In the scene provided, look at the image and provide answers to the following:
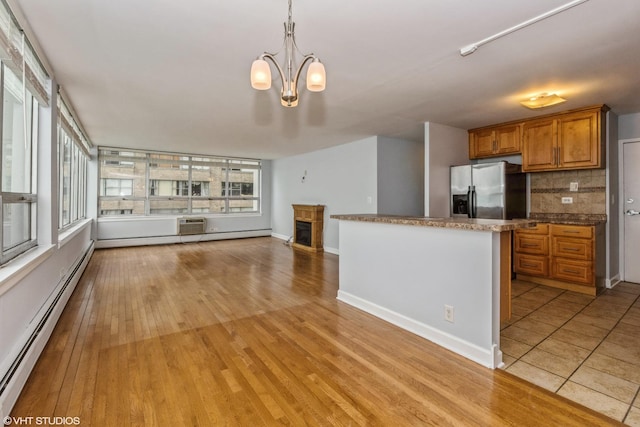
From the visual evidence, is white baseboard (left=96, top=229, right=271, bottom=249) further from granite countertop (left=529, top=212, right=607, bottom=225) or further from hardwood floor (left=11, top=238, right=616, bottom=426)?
granite countertop (left=529, top=212, right=607, bottom=225)

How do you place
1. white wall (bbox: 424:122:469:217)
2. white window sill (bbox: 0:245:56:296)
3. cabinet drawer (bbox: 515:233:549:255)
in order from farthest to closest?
white wall (bbox: 424:122:469:217) → cabinet drawer (bbox: 515:233:549:255) → white window sill (bbox: 0:245:56:296)

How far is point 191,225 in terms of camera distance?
767cm

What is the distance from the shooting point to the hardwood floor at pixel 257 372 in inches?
64.5

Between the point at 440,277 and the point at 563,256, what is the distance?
8.56 feet

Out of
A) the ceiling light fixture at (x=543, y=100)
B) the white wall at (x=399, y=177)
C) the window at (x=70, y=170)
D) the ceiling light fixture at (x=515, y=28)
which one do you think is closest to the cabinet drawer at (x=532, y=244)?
the ceiling light fixture at (x=543, y=100)

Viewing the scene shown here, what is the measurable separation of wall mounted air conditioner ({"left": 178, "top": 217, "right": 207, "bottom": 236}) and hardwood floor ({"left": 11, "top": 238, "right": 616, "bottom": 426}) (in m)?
4.07

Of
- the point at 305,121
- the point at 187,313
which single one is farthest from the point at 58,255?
the point at 305,121

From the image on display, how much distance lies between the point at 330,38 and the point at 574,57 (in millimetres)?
2022

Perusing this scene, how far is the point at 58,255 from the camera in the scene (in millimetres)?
3234

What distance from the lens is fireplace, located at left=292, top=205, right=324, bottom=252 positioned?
21.9ft

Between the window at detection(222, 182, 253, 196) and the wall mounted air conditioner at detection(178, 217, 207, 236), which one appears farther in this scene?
the window at detection(222, 182, 253, 196)

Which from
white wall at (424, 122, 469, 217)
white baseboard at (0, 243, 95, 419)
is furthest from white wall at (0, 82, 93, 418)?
white wall at (424, 122, 469, 217)

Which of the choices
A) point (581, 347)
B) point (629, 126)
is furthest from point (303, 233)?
point (629, 126)

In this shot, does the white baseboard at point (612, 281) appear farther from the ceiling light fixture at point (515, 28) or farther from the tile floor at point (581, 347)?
the ceiling light fixture at point (515, 28)
